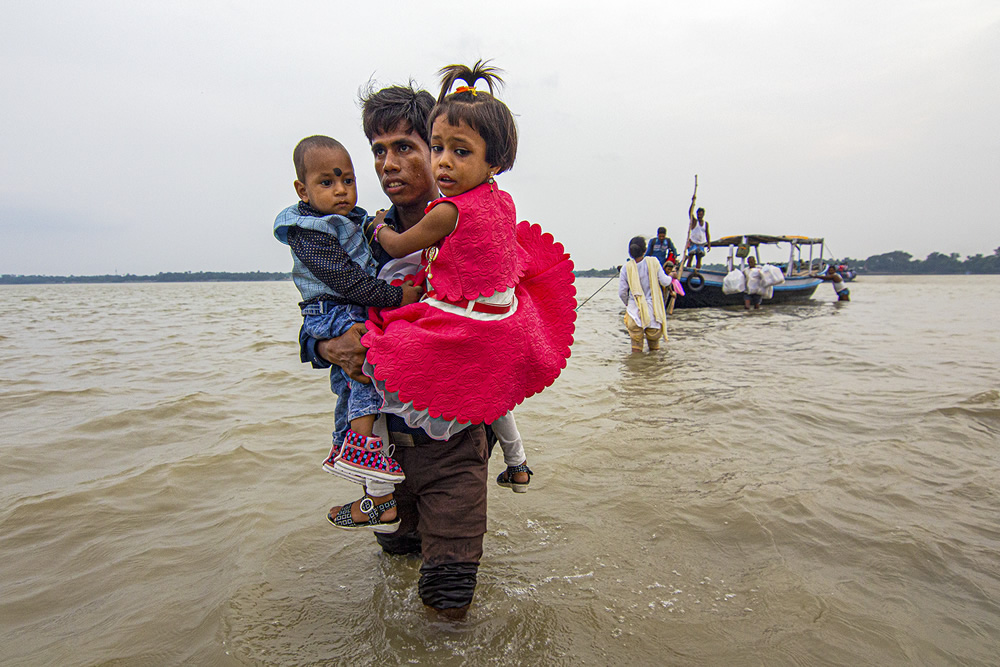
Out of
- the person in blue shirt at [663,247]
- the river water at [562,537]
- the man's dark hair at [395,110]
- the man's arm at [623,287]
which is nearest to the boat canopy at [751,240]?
the person in blue shirt at [663,247]

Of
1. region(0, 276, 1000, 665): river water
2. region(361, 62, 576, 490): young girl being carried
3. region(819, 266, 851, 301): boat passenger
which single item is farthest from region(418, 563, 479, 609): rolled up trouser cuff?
region(819, 266, 851, 301): boat passenger

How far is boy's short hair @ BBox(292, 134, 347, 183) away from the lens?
5.87ft

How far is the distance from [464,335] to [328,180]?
0.69 metres

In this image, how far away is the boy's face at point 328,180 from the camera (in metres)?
1.78

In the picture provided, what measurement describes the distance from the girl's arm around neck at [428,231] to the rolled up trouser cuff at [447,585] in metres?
1.05

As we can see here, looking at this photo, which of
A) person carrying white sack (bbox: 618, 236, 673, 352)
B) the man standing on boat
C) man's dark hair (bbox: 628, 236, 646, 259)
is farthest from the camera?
the man standing on boat

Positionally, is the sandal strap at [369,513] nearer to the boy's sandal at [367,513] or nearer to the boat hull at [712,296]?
the boy's sandal at [367,513]

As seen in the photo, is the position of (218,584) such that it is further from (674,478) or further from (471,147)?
(674,478)

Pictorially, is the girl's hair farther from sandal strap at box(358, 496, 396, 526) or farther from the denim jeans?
sandal strap at box(358, 496, 396, 526)

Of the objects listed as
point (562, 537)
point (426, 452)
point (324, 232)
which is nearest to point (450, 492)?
point (426, 452)

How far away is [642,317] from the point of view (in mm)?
8539

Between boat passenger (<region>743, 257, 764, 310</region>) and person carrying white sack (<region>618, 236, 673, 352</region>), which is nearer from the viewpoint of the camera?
person carrying white sack (<region>618, 236, 673, 352</region>)

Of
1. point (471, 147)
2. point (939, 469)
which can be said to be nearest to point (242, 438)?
point (471, 147)

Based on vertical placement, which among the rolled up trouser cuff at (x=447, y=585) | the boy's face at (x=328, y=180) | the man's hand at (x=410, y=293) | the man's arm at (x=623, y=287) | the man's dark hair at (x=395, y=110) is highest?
the man's dark hair at (x=395, y=110)
